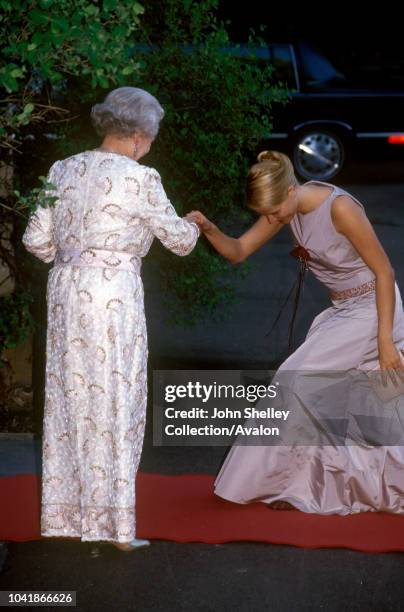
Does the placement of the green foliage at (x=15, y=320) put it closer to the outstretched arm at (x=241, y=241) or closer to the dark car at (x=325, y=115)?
the outstretched arm at (x=241, y=241)

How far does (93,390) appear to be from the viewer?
4.92m

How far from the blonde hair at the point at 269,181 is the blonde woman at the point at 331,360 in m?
0.09

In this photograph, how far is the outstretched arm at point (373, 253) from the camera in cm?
530

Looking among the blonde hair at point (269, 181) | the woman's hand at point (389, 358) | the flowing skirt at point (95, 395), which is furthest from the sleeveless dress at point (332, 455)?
the flowing skirt at point (95, 395)

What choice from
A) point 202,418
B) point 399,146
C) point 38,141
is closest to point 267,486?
point 202,418

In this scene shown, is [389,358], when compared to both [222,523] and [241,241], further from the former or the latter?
[222,523]

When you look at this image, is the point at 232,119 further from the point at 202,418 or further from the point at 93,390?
the point at 93,390

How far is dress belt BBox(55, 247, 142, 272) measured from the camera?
4.86m

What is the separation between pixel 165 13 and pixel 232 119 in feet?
2.39

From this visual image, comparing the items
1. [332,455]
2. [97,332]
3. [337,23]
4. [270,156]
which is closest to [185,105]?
[270,156]

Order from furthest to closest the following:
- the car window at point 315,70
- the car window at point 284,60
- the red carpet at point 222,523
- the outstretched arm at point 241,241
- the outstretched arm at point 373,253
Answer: the car window at point 315,70 → the car window at point 284,60 → the outstretched arm at point 241,241 → the outstretched arm at point 373,253 → the red carpet at point 222,523

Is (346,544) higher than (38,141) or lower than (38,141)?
lower

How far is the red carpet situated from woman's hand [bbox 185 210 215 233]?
50.0 inches

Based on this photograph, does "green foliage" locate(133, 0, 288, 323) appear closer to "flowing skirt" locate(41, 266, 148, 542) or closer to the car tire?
"flowing skirt" locate(41, 266, 148, 542)
